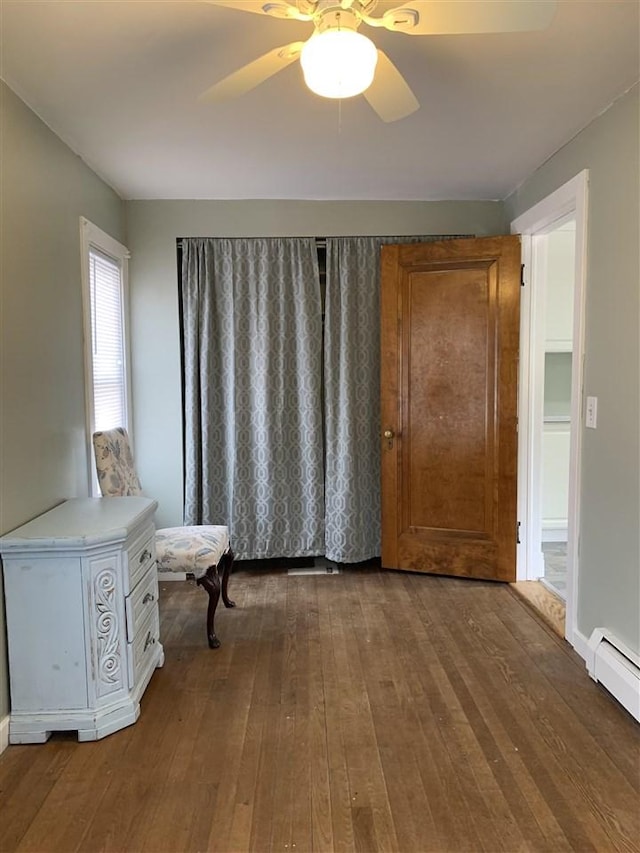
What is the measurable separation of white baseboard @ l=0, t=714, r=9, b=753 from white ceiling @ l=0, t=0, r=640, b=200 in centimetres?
233

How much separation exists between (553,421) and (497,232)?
61.0 inches

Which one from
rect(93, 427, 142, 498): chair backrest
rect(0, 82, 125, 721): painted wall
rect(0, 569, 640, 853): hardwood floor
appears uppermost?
rect(0, 82, 125, 721): painted wall

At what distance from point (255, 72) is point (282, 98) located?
75 centimetres

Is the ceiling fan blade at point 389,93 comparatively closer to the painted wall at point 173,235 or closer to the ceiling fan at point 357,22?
the ceiling fan at point 357,22

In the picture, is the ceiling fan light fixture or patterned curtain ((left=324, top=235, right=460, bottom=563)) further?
patterned curtain ((left=324, top=235, right=460, bottom=563))

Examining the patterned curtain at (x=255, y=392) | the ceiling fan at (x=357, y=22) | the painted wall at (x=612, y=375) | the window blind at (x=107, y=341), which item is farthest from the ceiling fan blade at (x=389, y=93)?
the patterned curtain at (x=255, y=392)

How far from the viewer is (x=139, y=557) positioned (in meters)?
2.48

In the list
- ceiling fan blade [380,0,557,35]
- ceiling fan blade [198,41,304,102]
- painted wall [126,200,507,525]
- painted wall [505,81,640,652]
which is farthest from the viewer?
painted wall [126,200,507,525]

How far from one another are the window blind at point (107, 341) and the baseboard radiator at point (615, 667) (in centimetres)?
264

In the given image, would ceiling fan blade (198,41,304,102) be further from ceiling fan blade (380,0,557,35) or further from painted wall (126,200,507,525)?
painted wall (126,200,507,525)

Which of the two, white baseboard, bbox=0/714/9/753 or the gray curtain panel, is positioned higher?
the gray curtain panel

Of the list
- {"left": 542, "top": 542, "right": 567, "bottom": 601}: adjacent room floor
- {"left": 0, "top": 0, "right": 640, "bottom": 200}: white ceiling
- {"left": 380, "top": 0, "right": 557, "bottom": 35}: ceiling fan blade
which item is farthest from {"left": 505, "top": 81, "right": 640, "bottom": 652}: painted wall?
{"left": 380, "top": 0, "right": 557, "bottom": 35}: ceiling fan blade

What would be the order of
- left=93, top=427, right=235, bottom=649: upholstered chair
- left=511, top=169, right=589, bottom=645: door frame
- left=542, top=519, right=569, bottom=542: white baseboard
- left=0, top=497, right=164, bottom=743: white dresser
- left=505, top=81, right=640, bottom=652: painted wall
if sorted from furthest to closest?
left=542, top=519, right=569, bottom=542: white baseboard < left=511, top=169, right=589, bottom=645: door frame < left=93, top=427, right=235, bottom=649: upholstered chair < left=505, top=81, right=640, bottom=652: painted wall < left=0, top=497, right=164, bottom=743: white dresser

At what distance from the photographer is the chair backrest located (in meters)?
2.95
